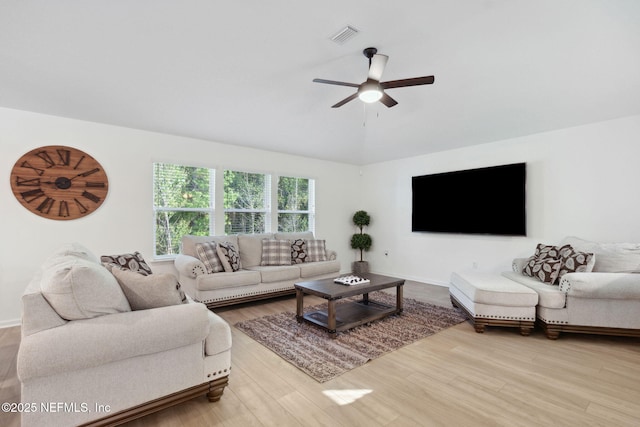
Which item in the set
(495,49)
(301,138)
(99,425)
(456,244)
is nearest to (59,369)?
(99,425)

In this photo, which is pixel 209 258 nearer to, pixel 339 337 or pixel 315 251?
pixel 315 251

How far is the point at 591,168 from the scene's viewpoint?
405 cm

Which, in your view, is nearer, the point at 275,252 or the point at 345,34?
the point at 345,34

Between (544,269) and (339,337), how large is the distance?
2.51 metres

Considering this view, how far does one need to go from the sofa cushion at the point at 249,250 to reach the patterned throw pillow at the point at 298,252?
1.79 feet

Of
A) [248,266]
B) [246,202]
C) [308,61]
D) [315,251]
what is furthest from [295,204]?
[308,61]

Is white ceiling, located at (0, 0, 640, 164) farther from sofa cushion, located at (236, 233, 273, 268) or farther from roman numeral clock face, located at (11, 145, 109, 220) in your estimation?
sofa cushion, located at (236, 233, 273, 268)

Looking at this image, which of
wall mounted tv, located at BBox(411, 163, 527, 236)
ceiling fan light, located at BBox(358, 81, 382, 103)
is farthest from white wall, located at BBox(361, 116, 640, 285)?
ceiling fan light, located at BBox(358, 81, 382, 103)

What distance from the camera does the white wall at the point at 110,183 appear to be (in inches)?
138

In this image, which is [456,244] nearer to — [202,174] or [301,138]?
[301,138]

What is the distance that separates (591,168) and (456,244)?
214cm

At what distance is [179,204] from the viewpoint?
4.72 m

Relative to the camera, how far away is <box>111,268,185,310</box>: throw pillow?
1915mm

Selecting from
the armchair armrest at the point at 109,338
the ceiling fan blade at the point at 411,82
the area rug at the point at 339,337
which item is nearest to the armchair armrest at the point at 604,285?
the area rug at the point at 339,337
